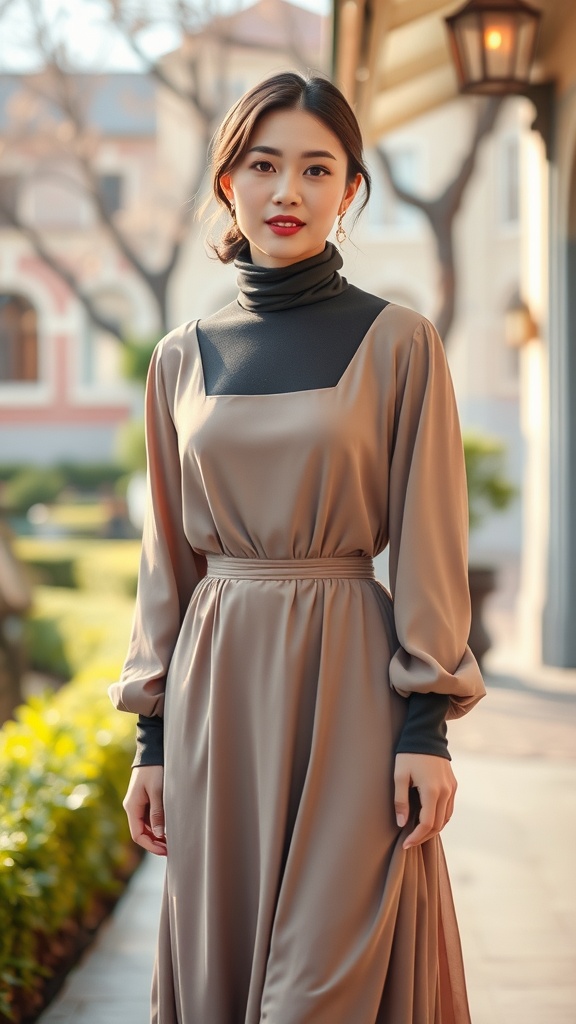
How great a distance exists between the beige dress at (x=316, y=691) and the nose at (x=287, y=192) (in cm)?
22

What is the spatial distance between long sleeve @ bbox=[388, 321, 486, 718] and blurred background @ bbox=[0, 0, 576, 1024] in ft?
2.56

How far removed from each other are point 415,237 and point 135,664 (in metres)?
23.7

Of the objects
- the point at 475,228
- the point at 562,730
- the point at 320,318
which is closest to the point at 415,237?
the point at 475,228

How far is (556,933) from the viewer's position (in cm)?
369

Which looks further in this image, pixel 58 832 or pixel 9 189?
pixel 9 189

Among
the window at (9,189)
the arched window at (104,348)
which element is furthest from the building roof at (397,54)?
the arched window at (104,348)

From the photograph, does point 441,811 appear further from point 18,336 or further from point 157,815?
point 18,336

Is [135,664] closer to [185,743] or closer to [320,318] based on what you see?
[185,743]

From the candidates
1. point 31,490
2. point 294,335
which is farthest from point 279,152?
point 31,490

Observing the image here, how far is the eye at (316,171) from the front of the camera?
1.86m

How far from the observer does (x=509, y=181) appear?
23500mm

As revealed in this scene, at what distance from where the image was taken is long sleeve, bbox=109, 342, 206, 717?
1.99m

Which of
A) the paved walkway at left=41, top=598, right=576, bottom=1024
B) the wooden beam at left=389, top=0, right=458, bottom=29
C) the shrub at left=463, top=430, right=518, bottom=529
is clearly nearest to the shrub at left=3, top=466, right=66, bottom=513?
the shrub at left=463, top=430, right=518, bottom=529

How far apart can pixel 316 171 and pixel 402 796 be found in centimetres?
96
